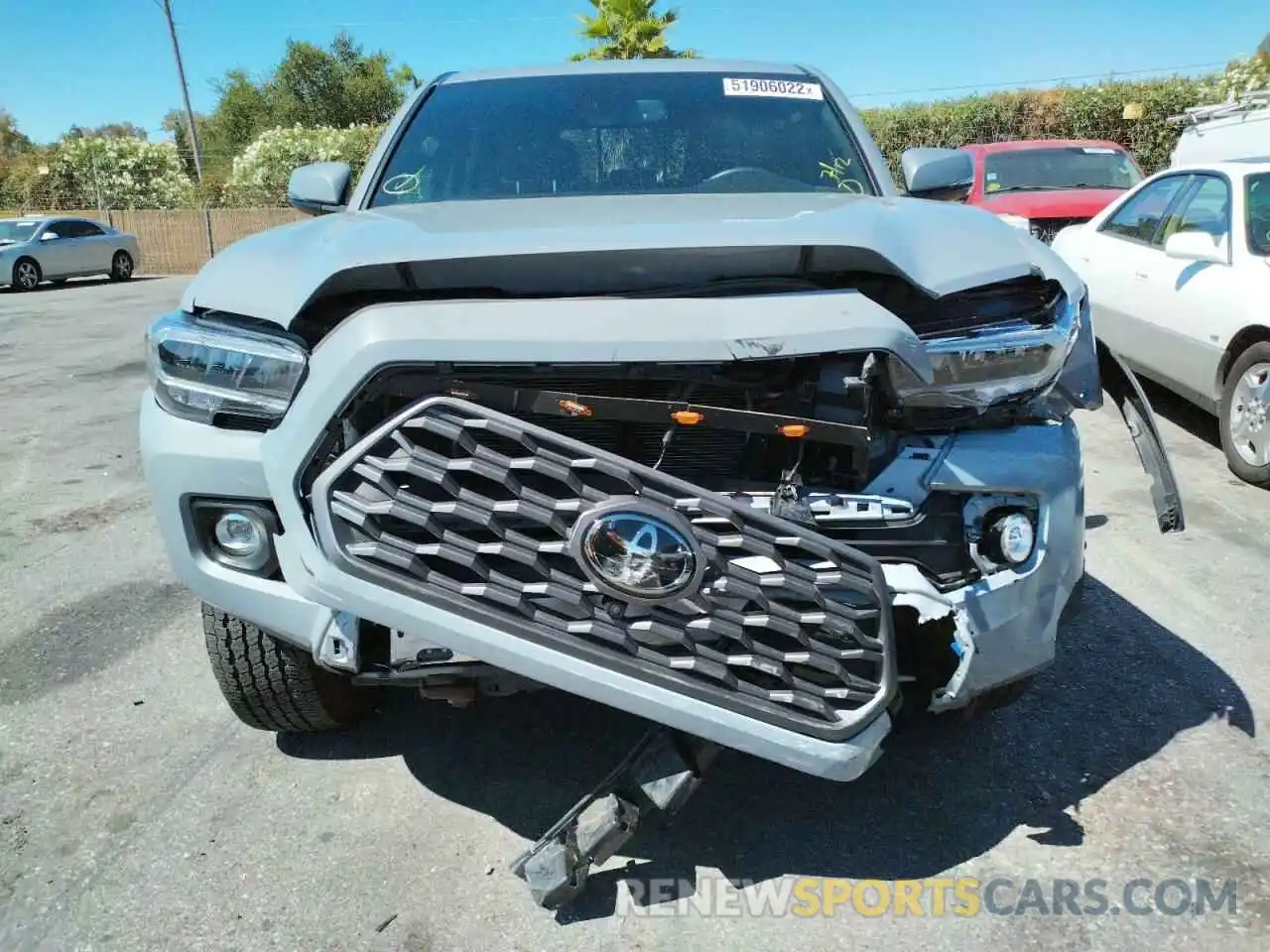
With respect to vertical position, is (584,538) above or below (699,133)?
below

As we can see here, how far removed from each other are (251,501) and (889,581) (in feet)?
4.44

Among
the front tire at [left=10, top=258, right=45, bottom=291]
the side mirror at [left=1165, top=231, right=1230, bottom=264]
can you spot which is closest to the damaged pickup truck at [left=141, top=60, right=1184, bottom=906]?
the side mirror at [left=1165, top=231, right=1230, bottom=264]

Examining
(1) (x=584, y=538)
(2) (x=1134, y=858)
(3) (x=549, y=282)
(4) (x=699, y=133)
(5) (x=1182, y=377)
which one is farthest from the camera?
(5) (x=1182, y=377)

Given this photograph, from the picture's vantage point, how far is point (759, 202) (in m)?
2.74

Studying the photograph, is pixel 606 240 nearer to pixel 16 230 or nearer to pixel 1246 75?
pixel 1246 75

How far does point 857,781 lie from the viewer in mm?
2713

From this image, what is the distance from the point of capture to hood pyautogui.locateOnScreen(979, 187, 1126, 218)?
30.0 ft

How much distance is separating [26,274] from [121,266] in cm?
236

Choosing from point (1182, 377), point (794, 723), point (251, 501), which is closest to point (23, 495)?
point (251, 501)

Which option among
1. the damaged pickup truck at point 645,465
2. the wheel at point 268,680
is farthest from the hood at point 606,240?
the wheel at point 268,680

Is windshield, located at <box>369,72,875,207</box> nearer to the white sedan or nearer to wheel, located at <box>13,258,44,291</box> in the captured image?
the white sedan

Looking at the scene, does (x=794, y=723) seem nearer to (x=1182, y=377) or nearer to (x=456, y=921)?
(x=456, y=921)

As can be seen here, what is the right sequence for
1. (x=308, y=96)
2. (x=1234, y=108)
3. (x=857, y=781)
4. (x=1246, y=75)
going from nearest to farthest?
(x=857, y=781)
(x=1234, y=108)
(x=1246, y=75)
(x=308, y=96)

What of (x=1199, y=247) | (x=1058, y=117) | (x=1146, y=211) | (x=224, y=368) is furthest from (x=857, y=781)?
(x=1058, y=117)
